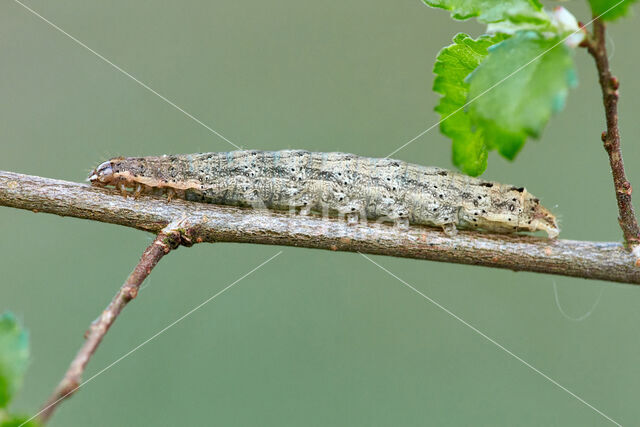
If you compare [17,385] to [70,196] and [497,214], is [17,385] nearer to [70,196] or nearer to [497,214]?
[70,196]

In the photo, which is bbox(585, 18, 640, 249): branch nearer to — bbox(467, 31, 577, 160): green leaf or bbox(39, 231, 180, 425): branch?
bbox(467, 31, 577, 160): green leaf

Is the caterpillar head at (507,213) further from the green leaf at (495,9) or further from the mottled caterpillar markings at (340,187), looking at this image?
the green leaf at (495,9)

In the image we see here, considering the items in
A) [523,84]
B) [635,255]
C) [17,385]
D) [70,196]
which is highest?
[523,84]

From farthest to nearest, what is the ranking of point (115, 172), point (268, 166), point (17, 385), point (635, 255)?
point (268, 166), point (115, 172), point (635, 255), point (17, 385)

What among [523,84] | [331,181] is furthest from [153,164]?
[523,84]

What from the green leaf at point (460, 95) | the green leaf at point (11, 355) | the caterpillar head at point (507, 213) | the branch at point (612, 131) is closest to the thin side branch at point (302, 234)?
the branch at point (612, 131)

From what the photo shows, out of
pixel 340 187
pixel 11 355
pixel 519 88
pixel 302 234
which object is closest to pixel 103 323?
pixel 11 355
